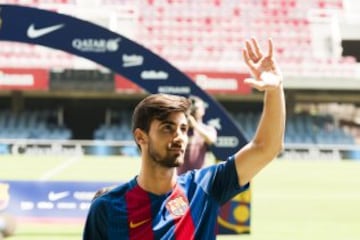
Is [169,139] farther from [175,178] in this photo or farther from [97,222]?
[97,222]

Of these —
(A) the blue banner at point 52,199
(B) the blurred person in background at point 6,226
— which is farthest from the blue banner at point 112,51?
(B) the blurred person in background at point 6,226

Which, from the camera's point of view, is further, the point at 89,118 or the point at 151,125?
the point at 89,118

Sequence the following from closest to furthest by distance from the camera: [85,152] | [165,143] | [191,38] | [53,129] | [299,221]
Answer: [165,143] < [299,221] < [85,152] < [53,129] < [191,38]

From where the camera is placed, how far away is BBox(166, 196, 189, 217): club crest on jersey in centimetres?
308

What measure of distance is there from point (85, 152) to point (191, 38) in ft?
28.4

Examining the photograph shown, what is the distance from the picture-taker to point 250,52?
10.2 feet

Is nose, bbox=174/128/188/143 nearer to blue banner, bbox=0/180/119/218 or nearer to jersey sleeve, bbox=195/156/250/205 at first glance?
jersey sleeve, bbox=195/156/250/205

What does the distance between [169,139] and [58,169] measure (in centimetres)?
1726

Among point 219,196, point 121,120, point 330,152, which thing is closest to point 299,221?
point 219,196

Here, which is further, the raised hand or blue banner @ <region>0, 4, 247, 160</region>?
blue banner @ <region>0, 4, 247, 160</region>

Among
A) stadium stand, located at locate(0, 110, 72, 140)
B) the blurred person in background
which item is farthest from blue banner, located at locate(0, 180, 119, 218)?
stadium stand, located at locate(0, 110, 72, 140)

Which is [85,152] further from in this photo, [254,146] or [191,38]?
[254,146]

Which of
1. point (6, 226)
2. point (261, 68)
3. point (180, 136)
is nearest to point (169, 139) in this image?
point (180, 136)

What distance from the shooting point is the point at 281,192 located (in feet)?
51.7
